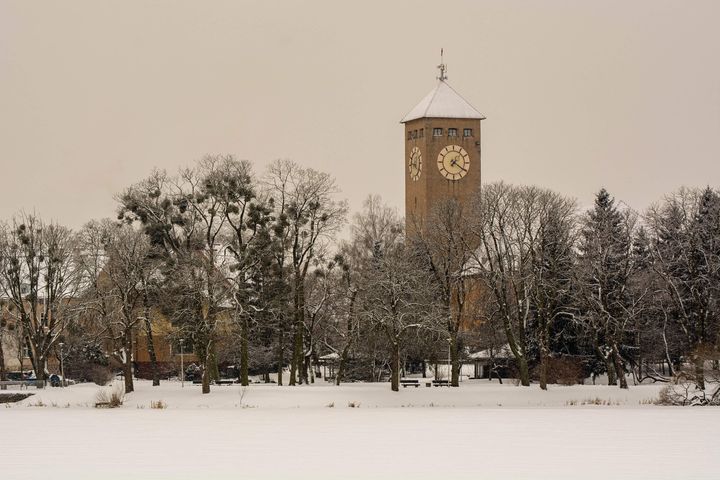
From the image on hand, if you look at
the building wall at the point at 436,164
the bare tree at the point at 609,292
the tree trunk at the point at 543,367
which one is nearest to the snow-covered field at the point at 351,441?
the tree trunk at the point at 543,367

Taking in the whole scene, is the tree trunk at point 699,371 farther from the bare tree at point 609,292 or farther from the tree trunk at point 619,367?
the bare tree at point 609,292

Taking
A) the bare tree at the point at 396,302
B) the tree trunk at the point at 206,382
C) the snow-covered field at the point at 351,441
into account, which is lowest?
the snow-covered field at the point at 351,441

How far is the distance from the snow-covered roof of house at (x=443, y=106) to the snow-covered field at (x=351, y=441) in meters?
62.6

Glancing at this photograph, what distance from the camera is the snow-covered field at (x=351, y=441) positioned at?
33.6 metres

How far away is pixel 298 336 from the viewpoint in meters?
78.6

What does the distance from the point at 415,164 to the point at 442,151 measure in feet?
10.5

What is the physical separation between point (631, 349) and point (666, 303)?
13.4ft

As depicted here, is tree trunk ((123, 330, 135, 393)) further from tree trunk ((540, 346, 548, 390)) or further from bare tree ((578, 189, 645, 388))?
bare tree ((578, 189, 645, 388))

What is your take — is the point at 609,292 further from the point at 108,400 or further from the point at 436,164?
the point at 436,164

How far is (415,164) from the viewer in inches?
5089

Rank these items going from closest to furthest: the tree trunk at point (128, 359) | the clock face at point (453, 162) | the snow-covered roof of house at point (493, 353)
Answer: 1. the tree trunk at point (128, 359)
2. the snow-covered roof of house at point (493, 353)
3. the clock face at point (453, 162)

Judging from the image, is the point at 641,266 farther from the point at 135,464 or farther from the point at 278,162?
the point at 135,464

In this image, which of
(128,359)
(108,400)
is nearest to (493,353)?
(128,359)

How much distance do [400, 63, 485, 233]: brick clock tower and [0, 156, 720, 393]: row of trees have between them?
127 feet
